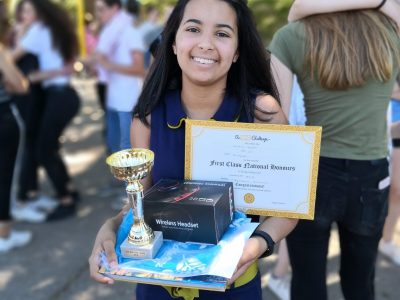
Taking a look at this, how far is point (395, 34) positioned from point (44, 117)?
329 centimetres

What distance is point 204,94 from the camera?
1623 mm

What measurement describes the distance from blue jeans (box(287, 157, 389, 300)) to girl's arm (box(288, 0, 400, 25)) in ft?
1.91

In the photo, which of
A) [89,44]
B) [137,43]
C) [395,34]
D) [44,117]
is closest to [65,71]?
Result: [44,117]

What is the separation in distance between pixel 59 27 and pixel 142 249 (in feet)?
11.2

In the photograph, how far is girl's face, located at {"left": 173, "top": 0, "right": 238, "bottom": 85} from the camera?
1509mm

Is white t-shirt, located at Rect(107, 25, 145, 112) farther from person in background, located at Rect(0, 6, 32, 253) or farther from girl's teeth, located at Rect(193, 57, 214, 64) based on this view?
girl's teeth, located at Rect(193, 57, 214, 64)

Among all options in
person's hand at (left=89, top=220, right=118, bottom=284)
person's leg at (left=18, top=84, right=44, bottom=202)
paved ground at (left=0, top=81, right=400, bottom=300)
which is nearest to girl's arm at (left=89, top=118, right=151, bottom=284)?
person's hand at (left=89, top=220, right=118, bottom=284)

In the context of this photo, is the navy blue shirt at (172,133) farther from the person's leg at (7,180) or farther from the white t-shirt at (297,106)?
the person's leg at (7,180)

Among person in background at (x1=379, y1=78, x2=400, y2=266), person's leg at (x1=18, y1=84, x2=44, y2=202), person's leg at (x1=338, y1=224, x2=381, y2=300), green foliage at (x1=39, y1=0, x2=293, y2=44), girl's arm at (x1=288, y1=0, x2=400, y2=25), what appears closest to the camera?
girl's arm at (x1=288, y1=0, x2=400, y2=25)

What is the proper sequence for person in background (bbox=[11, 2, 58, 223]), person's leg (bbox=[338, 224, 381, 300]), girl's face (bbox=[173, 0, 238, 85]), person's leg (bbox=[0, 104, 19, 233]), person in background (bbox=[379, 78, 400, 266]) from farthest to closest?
person in background (bbox=[11, 2, 58, 223])
person's leg (bbox=[0, 104, 19, 233])
person in background (bbox=[379, 78, 400, 266])
person's leg (bbox=[338, 224, 381, 300])
girl's face (bbox=[173, 0, 238, 85])

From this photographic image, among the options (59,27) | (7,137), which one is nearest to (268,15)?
(59,27)

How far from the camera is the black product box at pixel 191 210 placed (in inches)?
53.5

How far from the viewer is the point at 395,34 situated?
1.83m

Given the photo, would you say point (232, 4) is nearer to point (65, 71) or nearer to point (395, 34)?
point (395, 34)
